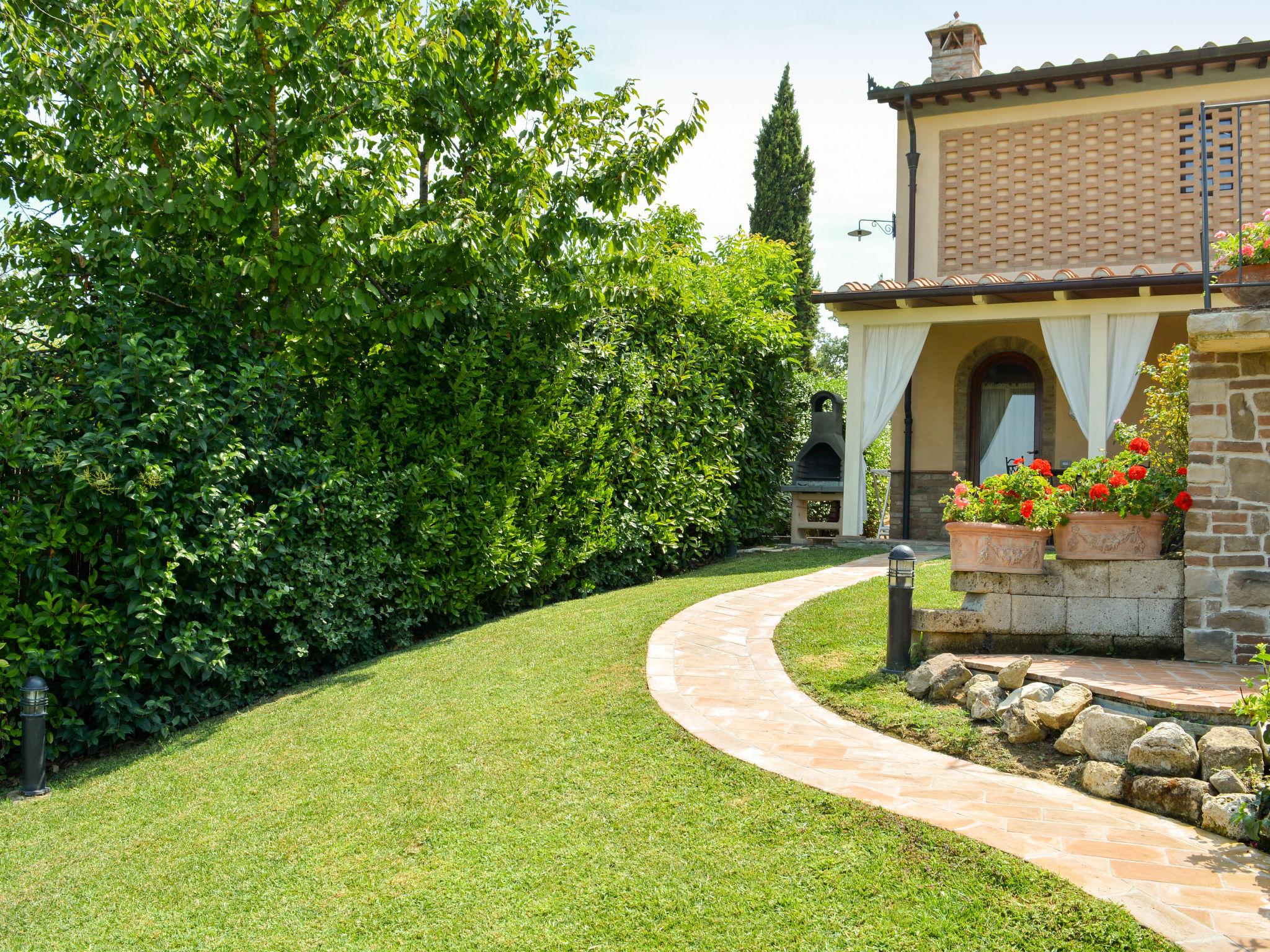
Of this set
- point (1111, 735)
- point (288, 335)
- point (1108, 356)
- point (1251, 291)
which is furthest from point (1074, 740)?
point (1108, 356)

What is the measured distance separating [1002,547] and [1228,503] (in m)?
1.38

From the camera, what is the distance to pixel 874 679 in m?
6.40

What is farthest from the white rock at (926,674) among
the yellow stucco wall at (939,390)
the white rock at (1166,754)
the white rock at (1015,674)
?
the yellow stucco wall at (939,390)

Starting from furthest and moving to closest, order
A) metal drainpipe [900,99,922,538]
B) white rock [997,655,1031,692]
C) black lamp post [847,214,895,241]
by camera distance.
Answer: black lamp post [847,214,895,241] < metal drainpipe [900,99,922,538] < white rock [997,655,1031,692]

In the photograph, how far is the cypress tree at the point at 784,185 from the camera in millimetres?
26438

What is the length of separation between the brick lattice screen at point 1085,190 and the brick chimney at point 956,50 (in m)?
1.00

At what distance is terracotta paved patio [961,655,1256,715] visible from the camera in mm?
5125

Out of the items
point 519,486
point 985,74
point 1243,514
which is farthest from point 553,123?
point 985,74

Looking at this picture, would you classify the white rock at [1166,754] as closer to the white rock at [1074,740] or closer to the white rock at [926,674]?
the white rock at [1074,740]

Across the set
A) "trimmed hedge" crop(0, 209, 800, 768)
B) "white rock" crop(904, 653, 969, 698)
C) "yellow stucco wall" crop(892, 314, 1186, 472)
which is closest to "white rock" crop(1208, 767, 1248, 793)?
"white rock" crop(904, 653, 969, 698)

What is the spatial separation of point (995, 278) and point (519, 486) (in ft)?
24.0

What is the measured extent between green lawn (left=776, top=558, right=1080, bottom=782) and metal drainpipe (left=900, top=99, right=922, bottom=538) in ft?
16.6

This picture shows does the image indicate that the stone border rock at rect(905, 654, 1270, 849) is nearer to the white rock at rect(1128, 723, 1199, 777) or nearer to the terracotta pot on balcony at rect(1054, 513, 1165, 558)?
the white rock at rect(1128, 723, 1199, 777)

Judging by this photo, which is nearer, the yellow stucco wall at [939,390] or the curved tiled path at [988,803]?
the curved tiled path at [988,803]
